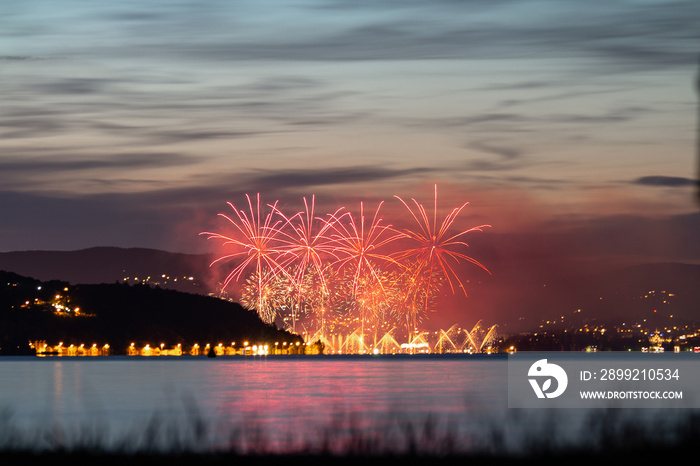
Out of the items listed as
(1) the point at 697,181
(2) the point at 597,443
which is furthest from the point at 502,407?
(1) the point at 697,181

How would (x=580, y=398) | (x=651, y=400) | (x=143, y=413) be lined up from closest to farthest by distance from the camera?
1. (x=651, y=400)
2. (x=143, y=413)
3. (x=580, y=398)

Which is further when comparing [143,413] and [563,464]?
[143,413]

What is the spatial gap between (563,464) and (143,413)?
55.1m

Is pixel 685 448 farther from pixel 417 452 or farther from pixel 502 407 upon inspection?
pixel 502 407

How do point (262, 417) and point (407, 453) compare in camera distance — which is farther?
point (262, 417)

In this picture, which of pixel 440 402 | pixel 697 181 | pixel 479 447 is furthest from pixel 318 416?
pixel 697 181

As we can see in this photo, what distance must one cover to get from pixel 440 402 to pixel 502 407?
8399 mm

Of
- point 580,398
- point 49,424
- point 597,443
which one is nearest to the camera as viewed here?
point 597,443

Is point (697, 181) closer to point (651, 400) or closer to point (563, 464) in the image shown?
point (563, 464)

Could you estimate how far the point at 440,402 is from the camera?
90438 millimetres

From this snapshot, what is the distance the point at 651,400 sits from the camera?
75000mm

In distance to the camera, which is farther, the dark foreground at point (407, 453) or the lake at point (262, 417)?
the lake at point (262, 417)

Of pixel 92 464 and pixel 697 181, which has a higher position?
pixel 697 181

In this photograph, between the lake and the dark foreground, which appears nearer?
the dark foreground
